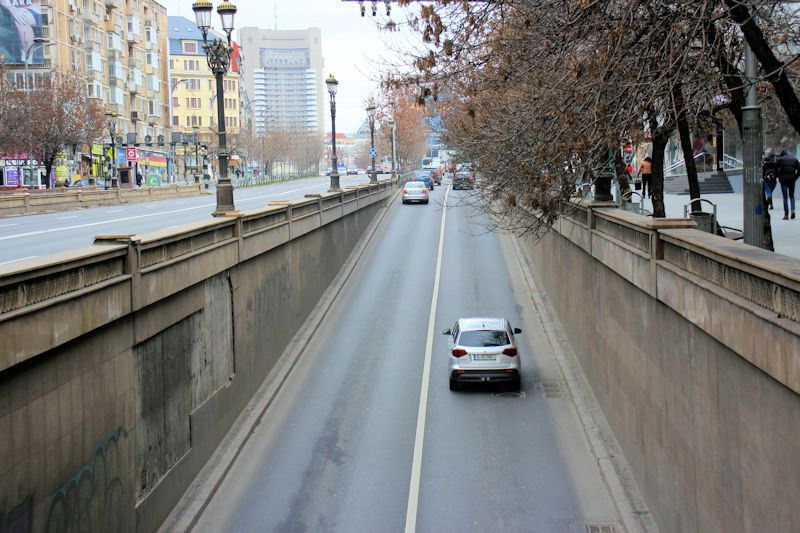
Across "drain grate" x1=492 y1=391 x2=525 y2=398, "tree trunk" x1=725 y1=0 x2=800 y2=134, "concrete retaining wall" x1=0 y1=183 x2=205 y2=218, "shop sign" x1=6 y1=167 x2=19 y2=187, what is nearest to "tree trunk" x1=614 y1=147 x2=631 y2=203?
"drain grate" x1=492 y1=391 x2=525 y2=398

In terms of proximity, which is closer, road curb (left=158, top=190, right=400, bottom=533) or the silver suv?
road curb (left=158, top=190, right=400, bottom=533)

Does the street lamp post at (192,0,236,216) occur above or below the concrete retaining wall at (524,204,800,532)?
above

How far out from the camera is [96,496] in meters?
10.9

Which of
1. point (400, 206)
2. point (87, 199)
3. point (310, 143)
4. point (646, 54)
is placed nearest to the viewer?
point (646, 54)

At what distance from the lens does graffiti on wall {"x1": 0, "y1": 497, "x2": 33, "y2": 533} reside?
841 centimetres

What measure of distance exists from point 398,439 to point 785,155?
15091mm

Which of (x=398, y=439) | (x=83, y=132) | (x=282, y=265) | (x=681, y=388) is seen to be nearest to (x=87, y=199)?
(x=83, y=132)

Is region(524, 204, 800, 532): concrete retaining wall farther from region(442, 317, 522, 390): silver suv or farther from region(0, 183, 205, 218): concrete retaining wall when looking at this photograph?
region(0, 183, 205, 218): concrete retaining wall

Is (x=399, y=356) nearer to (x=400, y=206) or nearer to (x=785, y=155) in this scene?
(x=785, y=155)

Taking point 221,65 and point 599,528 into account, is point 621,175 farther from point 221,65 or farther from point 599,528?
point 599,528

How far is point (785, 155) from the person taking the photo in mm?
26422

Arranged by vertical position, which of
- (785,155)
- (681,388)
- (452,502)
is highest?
(785,155)

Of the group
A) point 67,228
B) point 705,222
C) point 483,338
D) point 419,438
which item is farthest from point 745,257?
point 67,228

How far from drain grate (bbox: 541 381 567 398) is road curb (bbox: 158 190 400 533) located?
671 cm
